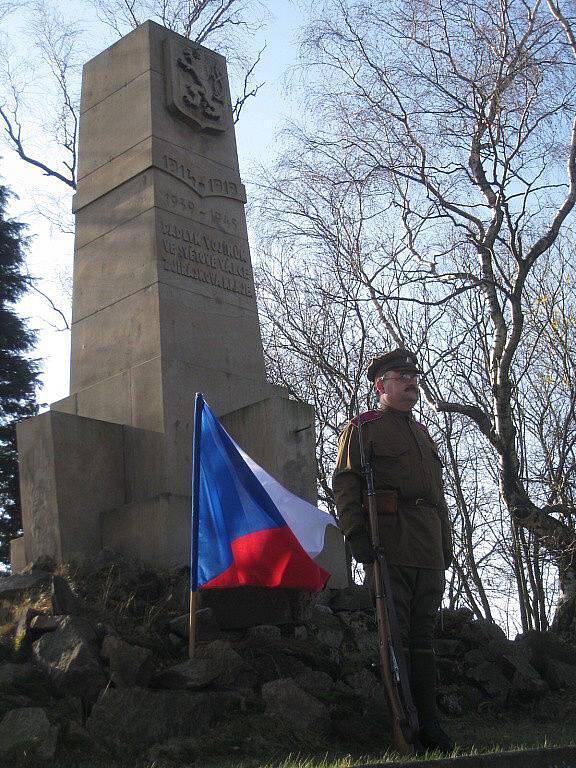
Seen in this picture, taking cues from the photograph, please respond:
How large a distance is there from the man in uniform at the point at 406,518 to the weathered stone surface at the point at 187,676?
1155 mm

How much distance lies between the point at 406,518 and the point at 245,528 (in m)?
1.31

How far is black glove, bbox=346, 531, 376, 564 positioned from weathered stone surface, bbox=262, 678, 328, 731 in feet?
3.18

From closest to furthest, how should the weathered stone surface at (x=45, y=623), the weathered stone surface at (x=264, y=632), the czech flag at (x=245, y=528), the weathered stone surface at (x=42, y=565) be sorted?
the weathered stone surface at (x=45, y=623) < the czech flag at (x=245, y=528) < the weathered stone surface at (x=264, y=632) < the weathered stone surface at (x=42, y=565)

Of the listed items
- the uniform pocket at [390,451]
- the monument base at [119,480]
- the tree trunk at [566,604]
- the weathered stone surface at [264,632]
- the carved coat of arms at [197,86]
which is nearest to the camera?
the uniform pocket at [390,451]

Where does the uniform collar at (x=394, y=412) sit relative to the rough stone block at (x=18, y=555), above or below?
above

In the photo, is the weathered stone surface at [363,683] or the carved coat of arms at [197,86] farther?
the carved coat of arms at [197,86]

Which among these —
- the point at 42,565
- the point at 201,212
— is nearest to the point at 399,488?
the point at 42,565

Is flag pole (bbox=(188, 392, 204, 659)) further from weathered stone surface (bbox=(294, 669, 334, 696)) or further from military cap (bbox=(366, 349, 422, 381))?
military cap (bbox=(366, 349, 422, 381))

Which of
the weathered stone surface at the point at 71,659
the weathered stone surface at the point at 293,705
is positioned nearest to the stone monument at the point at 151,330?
the weathered stone surface at the point at 71,659

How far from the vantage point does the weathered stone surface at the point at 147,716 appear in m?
5.32

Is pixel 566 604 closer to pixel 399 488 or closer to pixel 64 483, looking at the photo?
pixel 64 483

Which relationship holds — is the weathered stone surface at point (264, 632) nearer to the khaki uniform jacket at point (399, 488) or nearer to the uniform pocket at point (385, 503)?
the khaki uniform jacket at point (399, 488)

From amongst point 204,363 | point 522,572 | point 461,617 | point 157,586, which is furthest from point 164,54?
point 522,572

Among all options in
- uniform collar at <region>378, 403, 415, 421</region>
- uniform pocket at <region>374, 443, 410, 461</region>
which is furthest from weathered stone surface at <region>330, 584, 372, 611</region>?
Result: uniform pocket at <region>374, 443, 410, 461</region>
